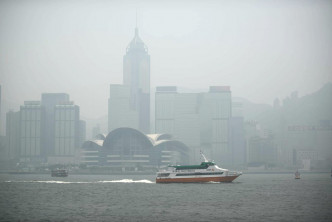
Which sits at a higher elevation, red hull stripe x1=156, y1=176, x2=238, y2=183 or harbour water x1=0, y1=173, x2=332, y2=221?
red hull stripe x1=156, y1=176, x2=238, y2=183

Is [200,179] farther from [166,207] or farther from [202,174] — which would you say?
[166,207]

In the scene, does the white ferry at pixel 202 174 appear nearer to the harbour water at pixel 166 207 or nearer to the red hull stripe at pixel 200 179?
the red hull stripe at pixel 200 179

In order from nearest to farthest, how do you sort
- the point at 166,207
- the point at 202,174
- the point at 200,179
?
the point at 166,207, the point at 202,174, the point at 200,179

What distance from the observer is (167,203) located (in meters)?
109

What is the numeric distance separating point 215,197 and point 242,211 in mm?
24970

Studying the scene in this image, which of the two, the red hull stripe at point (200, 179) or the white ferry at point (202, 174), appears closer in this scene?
the white ferry at point (202, 174)

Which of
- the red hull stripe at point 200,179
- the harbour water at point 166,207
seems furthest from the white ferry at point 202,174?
the harbour water at point 166,207

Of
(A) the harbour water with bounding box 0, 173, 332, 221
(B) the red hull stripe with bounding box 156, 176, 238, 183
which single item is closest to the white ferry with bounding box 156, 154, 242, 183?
(B) the red hull stripe with bounding box 156, 176, 238, 183

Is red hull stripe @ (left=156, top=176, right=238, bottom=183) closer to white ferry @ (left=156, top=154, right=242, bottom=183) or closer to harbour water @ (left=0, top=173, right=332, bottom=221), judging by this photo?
white ferry @ (left=156, top=154, right=242, bottom=183)

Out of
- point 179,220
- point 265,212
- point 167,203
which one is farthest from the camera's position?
point 167,203

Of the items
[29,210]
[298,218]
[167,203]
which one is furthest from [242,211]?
[29,210]

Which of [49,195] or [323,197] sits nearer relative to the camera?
[323,197]

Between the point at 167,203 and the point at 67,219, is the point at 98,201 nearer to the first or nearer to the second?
the point at 167,203

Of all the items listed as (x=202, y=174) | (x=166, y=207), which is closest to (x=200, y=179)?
(x=202, y=174)
